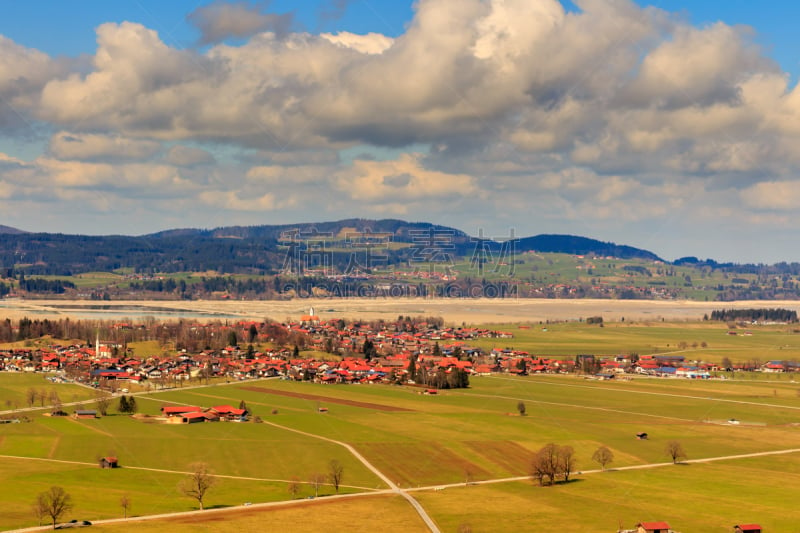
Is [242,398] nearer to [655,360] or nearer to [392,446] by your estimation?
[392,446]

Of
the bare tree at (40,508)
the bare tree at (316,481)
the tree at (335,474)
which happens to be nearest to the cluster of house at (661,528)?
the tree at (335,474)

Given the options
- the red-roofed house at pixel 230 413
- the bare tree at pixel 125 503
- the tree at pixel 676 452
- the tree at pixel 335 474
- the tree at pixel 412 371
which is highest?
the tree at pixel 412 371

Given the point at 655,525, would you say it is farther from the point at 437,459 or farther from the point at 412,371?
the point at 412,371

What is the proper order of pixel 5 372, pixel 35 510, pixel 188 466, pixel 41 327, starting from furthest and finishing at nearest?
1. pixel 41 327
2. pixel 5 372
3. pixel 188 466
4. pixel 35 510

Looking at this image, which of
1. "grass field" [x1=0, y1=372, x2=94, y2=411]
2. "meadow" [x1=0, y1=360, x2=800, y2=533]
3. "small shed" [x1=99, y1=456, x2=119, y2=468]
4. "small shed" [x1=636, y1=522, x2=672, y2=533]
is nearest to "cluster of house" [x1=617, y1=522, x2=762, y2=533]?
"small shed" [x1=636, y1=522, x2=672, y2=533]

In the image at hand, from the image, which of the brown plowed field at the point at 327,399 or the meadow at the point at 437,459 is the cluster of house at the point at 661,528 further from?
the brown plowed field at the point at 327,399

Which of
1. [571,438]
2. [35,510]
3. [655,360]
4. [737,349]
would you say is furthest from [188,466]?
[737,349]
